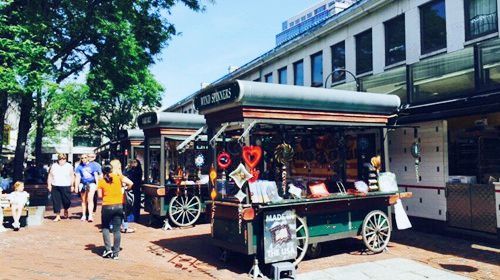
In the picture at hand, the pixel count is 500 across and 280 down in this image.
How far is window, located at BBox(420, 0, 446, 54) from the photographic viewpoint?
12.4 metres

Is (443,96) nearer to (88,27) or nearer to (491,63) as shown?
(491,63)

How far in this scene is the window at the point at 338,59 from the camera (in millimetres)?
17094

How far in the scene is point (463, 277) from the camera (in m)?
7.14

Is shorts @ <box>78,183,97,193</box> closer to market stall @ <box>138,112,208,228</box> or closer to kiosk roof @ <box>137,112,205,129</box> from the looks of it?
market stall @ <box>138,112,208,228</box>

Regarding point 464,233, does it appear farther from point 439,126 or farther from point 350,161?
point 350,161

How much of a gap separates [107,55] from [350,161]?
431 inches

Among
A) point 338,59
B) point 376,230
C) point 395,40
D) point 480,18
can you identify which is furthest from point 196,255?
point 338,59

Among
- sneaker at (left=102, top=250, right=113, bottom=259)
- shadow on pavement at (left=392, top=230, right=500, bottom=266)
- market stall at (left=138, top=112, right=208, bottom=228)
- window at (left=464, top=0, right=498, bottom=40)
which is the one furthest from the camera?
market stall at (left=138, top=112, right=208, bottom=228)

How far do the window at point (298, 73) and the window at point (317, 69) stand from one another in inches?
38.1

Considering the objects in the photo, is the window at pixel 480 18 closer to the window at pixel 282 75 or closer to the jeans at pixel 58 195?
the window at pixel 282 75

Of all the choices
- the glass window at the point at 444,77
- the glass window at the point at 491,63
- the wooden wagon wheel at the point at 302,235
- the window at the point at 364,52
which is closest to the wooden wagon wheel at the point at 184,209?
the wooden wagon wheel at the point at 302,235

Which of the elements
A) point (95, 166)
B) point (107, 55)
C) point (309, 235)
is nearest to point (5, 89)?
point (95, 166)

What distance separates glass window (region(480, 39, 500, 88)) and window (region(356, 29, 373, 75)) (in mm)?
6385

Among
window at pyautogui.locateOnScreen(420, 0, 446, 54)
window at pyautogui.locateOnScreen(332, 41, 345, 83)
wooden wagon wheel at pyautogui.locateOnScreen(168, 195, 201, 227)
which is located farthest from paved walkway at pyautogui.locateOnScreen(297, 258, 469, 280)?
window at pyautogui.locateOnScreen(332, 41, 345, 83)
